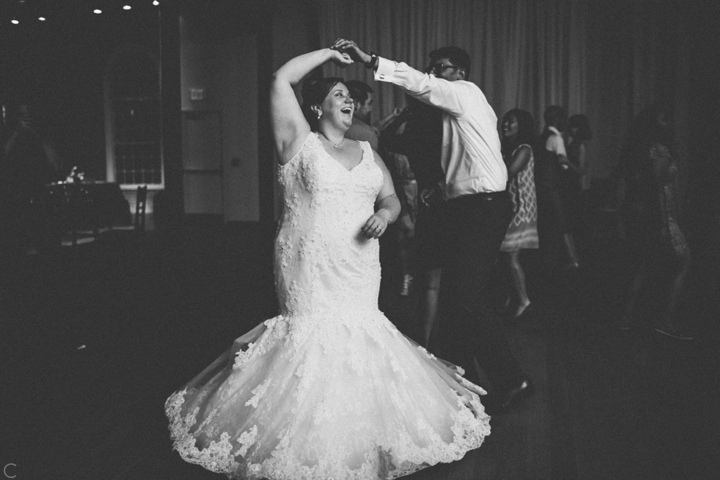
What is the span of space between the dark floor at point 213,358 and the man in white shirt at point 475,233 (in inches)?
10.6

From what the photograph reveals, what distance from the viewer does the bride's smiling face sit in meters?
→ 2.86

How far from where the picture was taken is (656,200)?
4703mm

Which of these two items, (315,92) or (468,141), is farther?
(468,141)

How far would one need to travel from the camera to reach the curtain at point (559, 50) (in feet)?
32.2

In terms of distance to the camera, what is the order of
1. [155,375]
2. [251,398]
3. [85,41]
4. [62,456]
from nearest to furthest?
[251,398]
[62,456]
[155,375]
[85,41]

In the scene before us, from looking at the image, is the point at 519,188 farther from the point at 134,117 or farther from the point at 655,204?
the point at 134,117

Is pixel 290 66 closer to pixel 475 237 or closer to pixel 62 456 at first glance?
pixel 475 237

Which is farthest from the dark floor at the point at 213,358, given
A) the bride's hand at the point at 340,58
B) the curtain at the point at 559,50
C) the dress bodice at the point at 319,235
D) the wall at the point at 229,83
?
the wall at the point at 229,83

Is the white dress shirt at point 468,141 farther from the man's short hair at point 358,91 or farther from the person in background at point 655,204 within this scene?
the person in background at point 655,204

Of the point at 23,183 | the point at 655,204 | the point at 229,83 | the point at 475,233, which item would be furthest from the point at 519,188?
the point at 229,83

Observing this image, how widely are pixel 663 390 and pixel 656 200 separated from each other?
147 centimetres

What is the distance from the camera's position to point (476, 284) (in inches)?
131

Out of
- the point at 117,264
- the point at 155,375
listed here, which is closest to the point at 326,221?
the point at 155,375

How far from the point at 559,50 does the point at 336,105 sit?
26.4 ft
